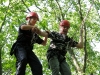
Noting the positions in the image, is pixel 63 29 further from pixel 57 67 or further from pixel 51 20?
pixel 51 20

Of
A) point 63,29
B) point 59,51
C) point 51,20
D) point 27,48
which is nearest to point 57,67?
point 59,51

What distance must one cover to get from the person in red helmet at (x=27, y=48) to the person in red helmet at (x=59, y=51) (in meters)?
0.51

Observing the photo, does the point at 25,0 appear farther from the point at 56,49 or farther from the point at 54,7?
the point at 56,49

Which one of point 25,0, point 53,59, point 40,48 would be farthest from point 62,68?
point 40,48

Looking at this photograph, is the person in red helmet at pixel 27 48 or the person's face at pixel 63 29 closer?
the person in red helmet at pixel 27 48

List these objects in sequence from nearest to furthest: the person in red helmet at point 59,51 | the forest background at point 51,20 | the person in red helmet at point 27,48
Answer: the person in red helmet at point 27,48, the person in red helmet at point 59,51, the forest background at point 51,20

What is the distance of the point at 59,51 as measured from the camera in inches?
205

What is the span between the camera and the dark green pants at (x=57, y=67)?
15.9 feet

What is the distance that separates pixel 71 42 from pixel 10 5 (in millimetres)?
7845

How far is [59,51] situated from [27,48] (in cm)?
94

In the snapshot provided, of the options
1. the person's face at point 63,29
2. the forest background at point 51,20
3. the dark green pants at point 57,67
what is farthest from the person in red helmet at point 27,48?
the forest background at point 51,20

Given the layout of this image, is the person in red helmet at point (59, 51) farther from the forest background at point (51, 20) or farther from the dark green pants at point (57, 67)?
the forest background at point (51, 20)

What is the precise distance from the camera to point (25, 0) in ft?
45.4

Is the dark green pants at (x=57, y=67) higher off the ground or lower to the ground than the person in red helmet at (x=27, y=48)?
lower
